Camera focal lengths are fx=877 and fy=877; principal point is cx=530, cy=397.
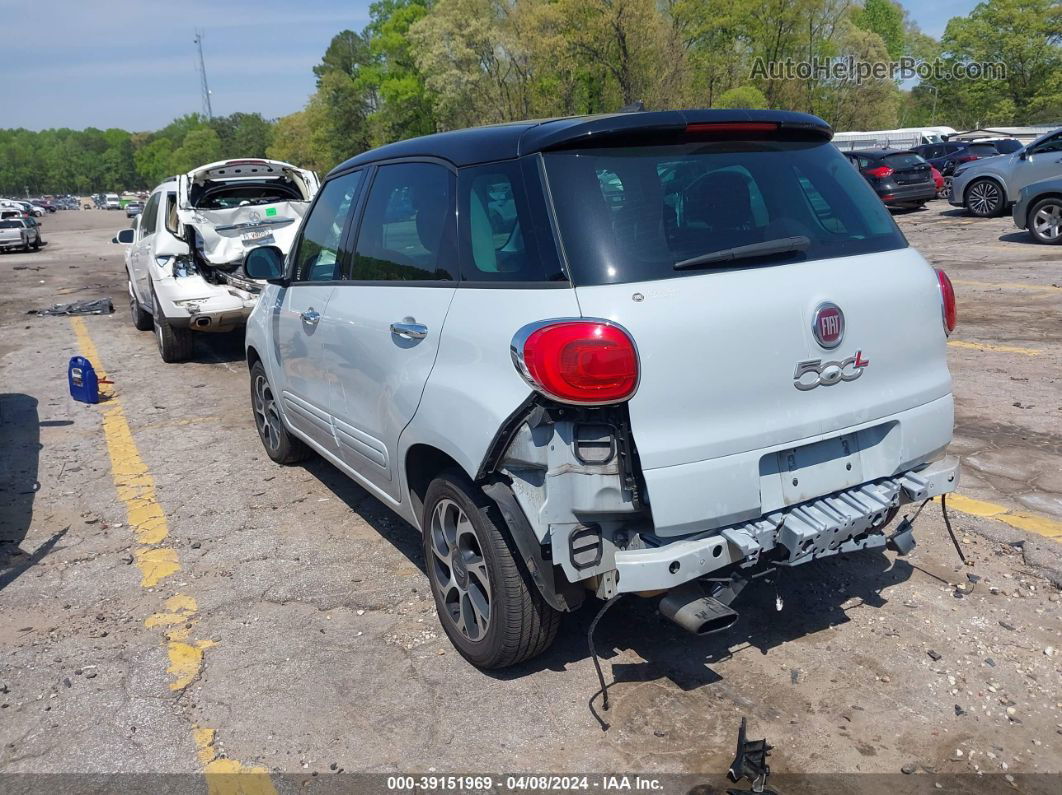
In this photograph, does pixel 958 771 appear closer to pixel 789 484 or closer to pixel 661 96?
pixel 789 484

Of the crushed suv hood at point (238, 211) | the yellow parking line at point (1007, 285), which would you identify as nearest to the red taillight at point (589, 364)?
the crushed suv hood at point (238, 211)

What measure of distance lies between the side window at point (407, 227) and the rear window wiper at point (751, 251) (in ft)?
3.03

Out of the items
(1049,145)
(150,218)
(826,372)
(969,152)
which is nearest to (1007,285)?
(1049,145)

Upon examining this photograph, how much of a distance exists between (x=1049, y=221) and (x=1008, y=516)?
1169 cm

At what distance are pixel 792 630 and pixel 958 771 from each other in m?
0.91

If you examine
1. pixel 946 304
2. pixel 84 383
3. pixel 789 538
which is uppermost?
pixel 946 304

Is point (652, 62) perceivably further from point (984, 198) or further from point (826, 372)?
point (826, 372)

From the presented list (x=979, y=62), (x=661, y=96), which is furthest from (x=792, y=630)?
(x=979, y=62)

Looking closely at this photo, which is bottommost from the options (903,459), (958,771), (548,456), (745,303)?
(958,771)

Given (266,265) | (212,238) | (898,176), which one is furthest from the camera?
(898,176)

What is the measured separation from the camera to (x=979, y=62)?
227 ft

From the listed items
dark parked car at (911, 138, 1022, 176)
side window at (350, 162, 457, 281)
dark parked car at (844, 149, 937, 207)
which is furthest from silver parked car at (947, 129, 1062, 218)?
side window at (350, 162, 457, 281)

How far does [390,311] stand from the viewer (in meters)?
3.64

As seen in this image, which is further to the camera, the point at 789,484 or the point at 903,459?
the point at 903,459
